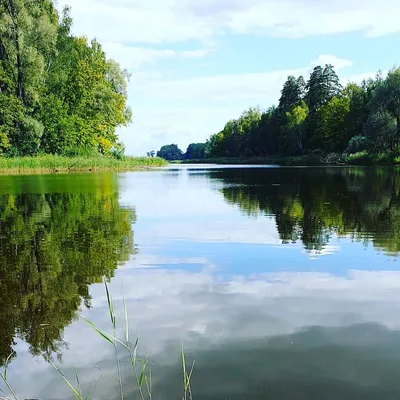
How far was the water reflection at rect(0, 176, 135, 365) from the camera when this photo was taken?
4.64 m

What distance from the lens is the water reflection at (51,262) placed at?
464cm

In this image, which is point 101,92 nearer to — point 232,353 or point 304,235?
point 304,235

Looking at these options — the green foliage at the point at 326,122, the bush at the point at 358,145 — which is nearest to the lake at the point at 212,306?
the green foliage at the point at 326,122

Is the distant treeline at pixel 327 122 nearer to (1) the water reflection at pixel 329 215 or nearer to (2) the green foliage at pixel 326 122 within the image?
(2) the green foliage at pixel 326 122

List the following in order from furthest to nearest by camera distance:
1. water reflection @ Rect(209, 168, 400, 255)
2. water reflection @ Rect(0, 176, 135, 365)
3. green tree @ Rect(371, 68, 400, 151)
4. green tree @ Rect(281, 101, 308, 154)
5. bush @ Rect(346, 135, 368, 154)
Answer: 1. green tree @ Rect(281, 101, 308, 154)
2. bush @ Rect(346, 135, 368, 154)
3. green tree @ Rect(371, 68, 400, 151)
4. water reflection @ Rect(209, 168, 400, 255)
5. water reflection @ Rect(0, 176, 135, 365)

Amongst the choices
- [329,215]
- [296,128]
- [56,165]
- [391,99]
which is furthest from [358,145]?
[329,215]

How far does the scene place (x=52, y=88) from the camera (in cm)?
5019

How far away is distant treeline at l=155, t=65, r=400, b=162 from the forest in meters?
32.3

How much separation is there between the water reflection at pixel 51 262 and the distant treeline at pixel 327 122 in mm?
50031

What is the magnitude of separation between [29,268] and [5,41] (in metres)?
40.4

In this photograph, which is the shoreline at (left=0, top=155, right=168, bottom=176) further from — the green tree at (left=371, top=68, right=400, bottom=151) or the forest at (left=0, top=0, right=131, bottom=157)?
the green tree at (left=371, top=68, right=400, bottom=151)

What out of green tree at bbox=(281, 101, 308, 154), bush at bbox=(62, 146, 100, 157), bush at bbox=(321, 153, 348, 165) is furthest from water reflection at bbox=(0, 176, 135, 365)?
green tree at bbox=(281, 101, 308, 154)

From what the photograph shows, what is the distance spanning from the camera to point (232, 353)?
3.94 m

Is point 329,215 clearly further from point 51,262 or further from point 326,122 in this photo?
point 326,122
